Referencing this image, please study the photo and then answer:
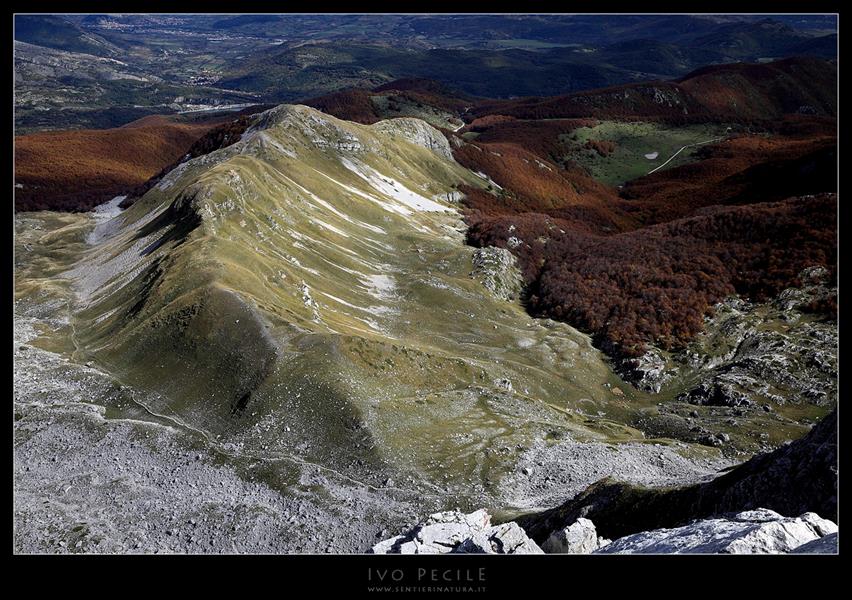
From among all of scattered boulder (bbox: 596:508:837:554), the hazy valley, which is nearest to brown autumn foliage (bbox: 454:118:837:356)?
the hazy valley

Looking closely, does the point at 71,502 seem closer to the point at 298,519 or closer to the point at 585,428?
the point at 298,519

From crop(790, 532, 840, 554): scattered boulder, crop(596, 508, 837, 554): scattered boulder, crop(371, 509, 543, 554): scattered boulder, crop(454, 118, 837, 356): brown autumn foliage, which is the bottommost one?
crop(454, 118, 837, 356): brown autumn foliage

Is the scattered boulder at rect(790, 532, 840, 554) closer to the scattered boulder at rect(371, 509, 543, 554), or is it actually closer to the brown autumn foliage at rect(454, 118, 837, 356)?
the scattered boulder at rect(371, 509, 543, 554)

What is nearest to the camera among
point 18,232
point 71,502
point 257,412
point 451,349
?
point 71,502

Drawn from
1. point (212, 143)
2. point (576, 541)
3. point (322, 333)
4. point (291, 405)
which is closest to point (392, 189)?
point (212, 143)

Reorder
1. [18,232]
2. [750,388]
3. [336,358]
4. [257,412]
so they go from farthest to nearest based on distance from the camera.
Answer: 1. [18,232]
2. [750,388]
3. [336,358]
4. [257,412]

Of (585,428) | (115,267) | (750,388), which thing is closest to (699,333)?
(750,388)
